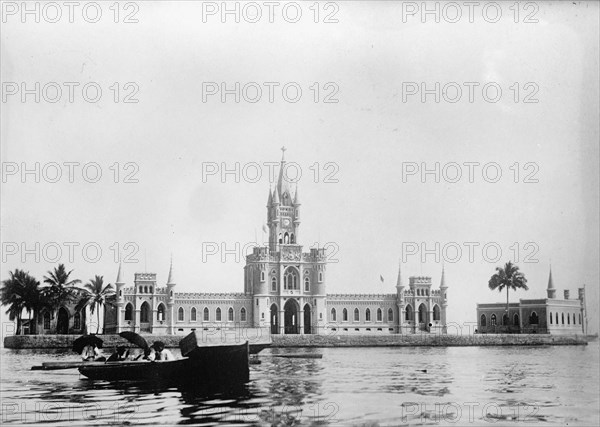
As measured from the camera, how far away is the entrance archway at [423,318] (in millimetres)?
76738

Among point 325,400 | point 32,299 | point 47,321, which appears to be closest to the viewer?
point 325,400

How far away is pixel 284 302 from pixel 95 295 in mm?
17954

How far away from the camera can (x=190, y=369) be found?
90.1 feet

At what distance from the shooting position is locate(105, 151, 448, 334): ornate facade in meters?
70.5

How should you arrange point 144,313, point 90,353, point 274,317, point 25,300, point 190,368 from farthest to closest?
point 274,317 → point 144,313 → point 25,300 → point 90,353 → point 190,368

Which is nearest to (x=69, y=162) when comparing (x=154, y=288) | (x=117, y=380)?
(x=117, y=380)

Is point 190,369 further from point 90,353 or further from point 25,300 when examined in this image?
point 25,300

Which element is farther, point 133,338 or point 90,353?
point 90,353

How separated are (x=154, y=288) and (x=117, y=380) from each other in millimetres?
42258

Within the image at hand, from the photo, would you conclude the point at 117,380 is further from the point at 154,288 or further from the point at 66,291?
the point at 154,288

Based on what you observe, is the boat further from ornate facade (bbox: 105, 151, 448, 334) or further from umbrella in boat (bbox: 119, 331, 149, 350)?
ornate facade (bbox: 105, 151, 448, 334)

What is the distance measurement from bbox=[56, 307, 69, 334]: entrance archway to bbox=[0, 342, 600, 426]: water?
99.0 ft

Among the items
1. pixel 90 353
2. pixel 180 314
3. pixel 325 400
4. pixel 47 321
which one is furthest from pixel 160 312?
pixel 325 400

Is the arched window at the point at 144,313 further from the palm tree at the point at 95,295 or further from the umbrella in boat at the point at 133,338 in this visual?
the umbrella in boat at the point at 133,338
